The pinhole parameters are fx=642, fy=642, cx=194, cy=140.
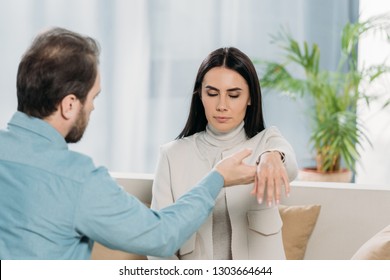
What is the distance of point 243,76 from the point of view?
6.71ft

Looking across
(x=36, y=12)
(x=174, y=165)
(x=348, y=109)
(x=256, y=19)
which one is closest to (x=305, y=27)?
(x=256, y=19)

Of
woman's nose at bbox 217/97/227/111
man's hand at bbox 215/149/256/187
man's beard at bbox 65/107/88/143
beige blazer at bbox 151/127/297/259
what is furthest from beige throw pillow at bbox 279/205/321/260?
man's beard at bbox 65/107/88/143

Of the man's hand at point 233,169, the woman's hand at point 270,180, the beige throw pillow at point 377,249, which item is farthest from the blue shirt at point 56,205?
the beige throw pillow at point 377,249

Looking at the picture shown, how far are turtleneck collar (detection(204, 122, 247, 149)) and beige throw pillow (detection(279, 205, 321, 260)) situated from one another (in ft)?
1.43

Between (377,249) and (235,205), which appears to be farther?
(235,205)

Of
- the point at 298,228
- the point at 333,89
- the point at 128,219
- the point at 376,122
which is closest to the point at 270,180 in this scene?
the point at 128,219

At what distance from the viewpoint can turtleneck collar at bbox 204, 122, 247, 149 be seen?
6.87 ft

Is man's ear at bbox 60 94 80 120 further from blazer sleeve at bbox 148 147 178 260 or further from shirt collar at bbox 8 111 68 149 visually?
blazer sleeve at bbox 148 147 178 260

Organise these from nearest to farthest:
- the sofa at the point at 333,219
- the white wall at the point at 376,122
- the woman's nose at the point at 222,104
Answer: the woman's nose at the point at 222,104 < the sofa at the point at 333,219 < the white wall at the point at 376,122

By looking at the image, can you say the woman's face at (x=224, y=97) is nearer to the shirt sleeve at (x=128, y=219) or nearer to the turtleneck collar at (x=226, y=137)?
the turtleneck collar at (x=226, y=137)

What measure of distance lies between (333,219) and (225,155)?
0.58 metres

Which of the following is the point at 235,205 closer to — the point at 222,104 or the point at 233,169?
the point at 222,104

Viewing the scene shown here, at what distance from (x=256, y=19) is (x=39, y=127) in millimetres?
3286

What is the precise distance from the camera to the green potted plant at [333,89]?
13.1 ft
